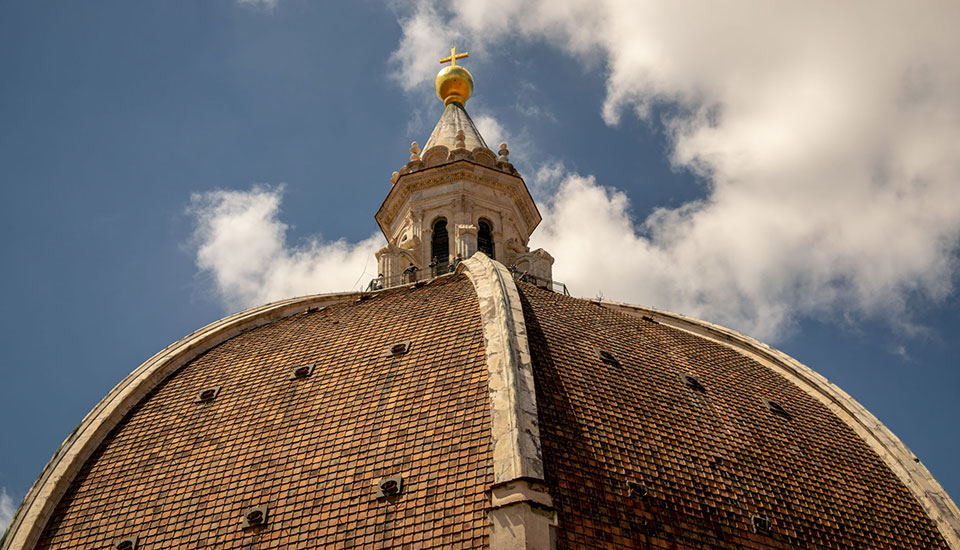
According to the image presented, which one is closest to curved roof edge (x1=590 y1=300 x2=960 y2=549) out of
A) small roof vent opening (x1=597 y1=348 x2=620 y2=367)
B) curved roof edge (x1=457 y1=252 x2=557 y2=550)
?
small roof vent opening (x1=597 y1=348 x2=620 y2=367)

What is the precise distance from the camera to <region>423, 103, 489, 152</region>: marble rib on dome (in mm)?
34344

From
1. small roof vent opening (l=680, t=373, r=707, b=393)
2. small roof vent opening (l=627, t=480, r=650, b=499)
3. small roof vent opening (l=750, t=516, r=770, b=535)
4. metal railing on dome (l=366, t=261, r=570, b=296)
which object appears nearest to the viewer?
small roof vent opening (l=627, t=480, r=650, b=499)

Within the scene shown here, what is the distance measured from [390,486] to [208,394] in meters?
6.24

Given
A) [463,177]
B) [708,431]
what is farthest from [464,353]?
[463,177]

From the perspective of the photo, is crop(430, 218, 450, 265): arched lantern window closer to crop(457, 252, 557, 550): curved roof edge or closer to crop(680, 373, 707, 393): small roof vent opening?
crop(457, 252, 557, 550): curved roof edge

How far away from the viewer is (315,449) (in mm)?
19906

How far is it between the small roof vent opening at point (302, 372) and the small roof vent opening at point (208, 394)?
1.64m

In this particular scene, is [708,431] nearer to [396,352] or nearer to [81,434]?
[396,352]

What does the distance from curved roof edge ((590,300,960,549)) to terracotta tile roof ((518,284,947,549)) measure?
26 centimetres

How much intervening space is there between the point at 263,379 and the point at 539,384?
19.4 feet

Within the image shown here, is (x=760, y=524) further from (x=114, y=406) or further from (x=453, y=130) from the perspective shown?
(x=453, y=130)

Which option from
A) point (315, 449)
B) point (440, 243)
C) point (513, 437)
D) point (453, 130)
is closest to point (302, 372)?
point (315, 449)

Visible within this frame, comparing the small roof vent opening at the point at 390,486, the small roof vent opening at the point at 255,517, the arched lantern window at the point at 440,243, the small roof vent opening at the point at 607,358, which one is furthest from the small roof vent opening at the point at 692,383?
the arched lantern window at the point at 440,243

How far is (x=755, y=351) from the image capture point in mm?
27656
